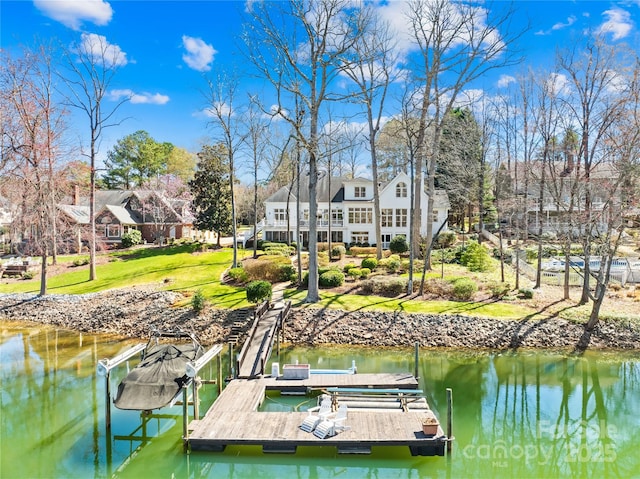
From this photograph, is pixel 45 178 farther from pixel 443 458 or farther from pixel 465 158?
pixel 465 158

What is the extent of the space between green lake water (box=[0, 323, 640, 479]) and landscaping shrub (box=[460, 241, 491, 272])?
10.3 metres

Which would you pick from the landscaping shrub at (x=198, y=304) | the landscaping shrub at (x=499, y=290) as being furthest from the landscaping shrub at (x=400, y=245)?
the landscaping shrub at (x=198, y=304)

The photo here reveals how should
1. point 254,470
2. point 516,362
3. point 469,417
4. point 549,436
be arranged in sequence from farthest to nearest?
point 516,362
point 469,417
point 549,436
point 254,470

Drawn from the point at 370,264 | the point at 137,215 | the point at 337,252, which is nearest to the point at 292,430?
the point at 370,264

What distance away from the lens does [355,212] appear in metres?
37.9

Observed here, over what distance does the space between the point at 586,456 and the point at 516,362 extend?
20.5 feet

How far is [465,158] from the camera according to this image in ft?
111

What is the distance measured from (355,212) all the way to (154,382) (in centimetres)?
2795

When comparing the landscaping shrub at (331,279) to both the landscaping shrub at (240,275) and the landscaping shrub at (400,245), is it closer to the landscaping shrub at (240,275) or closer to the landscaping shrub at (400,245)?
the landscaping shrub at (240,275)

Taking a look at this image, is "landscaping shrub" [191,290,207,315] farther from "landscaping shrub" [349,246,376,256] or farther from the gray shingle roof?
the gray shingle roof

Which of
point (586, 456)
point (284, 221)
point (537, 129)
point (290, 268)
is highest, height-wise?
point (537, 129)

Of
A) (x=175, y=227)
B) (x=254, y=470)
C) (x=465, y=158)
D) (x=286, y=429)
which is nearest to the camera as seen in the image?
(x=254, y=470)

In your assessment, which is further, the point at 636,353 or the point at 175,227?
the point at 175,227

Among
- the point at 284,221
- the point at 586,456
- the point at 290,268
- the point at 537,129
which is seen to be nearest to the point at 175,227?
the point at 284,221
